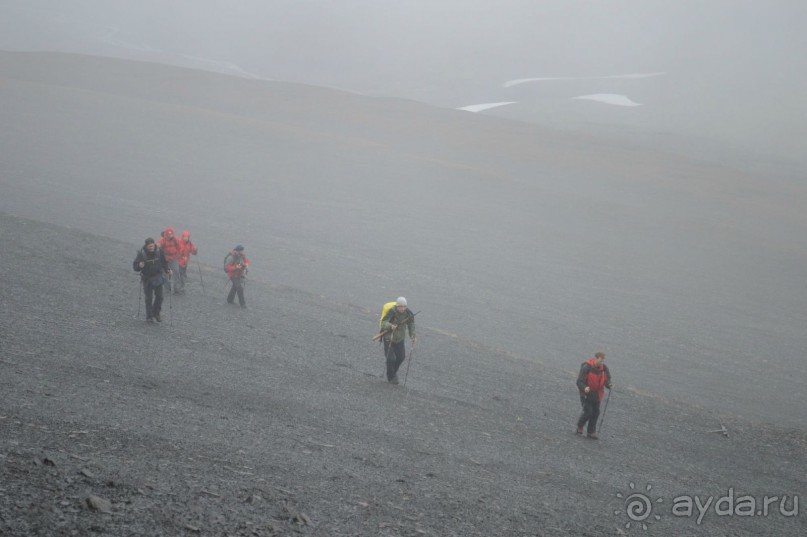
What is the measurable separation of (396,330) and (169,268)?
542 cm

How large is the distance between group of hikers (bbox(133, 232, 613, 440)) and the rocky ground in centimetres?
49

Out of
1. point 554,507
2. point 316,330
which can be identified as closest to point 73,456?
point 554,507

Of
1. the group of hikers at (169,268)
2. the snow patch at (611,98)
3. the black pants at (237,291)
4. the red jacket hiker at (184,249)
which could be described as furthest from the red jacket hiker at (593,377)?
the snow patch at (611,98)

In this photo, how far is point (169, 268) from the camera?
50.1ft

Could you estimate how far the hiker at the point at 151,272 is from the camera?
14227 mm

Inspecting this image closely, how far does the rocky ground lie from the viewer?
682 centimetres

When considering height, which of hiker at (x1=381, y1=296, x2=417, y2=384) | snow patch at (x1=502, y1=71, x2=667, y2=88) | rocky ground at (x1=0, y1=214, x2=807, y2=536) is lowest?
rocky ground at (x1=0, y1=214, x2=807, y2=536)

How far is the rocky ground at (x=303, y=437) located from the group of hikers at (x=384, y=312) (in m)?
0.49

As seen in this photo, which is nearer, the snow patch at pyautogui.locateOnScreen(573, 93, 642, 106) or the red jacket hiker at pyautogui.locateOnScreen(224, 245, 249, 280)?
the red jacket hiker at pyautogui.locateOnScreen(224, 245, 249, 280)

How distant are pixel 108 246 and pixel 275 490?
1648 centimetres

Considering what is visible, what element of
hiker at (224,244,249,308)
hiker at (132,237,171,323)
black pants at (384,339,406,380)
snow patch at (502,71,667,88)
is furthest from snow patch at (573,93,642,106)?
hiker at (132,237,171,323)

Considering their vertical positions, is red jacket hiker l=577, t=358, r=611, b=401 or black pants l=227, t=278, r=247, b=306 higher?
red jacket hiker l=577, t=358, r=611, b=401

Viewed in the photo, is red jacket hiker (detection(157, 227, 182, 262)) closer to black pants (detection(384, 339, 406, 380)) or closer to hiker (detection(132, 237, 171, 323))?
hiker (detection(132, 237, 171, 323))

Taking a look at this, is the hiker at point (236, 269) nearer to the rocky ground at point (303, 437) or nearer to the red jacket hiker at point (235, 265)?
the red jacket hiker at point (235, 265)
